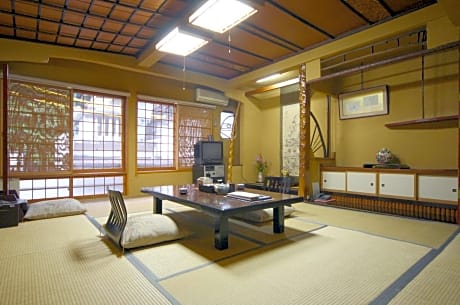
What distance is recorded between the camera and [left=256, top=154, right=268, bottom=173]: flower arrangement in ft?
23.5

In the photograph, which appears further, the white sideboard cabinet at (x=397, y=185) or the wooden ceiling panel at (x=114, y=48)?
the wooden ceiling panel at (x=114, y=48)

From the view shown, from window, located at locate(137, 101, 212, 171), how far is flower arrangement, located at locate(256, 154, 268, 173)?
1.63 metres

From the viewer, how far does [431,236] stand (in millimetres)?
2834

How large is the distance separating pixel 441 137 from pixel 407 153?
0.56 metres

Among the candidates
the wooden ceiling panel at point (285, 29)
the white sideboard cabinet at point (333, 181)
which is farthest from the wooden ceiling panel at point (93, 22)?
the white sideboard cabinet at point (333, 181)

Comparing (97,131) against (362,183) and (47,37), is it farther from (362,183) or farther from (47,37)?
(362,183)

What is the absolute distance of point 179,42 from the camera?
4.01 metres

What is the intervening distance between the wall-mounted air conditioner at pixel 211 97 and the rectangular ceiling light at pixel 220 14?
299 cm

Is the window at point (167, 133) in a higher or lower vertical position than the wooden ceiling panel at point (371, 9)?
lower

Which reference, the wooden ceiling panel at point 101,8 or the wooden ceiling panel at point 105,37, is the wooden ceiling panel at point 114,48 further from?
the wooden ceiling panel at point 101,8

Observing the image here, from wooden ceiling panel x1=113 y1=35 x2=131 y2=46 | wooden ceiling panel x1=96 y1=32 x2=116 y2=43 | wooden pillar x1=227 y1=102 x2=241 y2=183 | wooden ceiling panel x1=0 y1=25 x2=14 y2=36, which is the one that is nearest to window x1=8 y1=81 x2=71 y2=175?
wooden ceiling panel x1=0 y1=25 x2=14 y2=36

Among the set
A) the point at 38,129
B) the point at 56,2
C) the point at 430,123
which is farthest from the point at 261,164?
the point at 56,2

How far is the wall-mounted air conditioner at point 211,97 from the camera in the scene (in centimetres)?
641

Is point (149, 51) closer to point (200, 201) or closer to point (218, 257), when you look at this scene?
point (200, 201)
